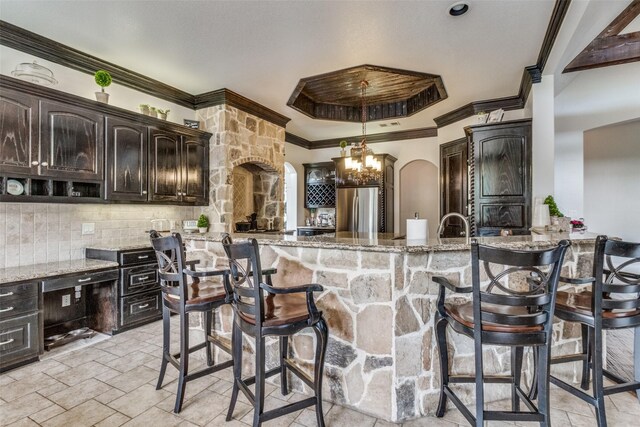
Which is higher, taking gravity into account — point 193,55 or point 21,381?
point 193,55

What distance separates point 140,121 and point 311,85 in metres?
2.33

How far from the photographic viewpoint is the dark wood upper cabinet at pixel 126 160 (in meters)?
3.43

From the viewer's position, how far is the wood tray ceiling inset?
13.4 ft

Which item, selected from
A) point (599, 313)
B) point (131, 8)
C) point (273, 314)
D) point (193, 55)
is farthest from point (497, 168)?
point (131, 8)

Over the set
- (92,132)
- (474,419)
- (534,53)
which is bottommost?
(474,419)

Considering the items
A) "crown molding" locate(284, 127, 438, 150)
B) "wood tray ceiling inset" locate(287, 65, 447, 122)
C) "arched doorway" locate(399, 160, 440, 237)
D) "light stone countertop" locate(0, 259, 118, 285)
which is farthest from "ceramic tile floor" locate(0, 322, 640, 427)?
"arched doorway" locate(399, 160, 440, 237)

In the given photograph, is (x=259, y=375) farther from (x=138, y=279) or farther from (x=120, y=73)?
(x=120, y=73)

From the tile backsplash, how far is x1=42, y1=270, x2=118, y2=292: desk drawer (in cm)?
50

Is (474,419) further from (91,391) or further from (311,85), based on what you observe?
(311,85)

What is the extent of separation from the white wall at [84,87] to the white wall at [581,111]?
19.5ft

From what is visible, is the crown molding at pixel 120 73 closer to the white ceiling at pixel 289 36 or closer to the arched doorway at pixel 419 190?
the white ceiling at pixel 289 36

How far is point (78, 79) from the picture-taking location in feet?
11.3

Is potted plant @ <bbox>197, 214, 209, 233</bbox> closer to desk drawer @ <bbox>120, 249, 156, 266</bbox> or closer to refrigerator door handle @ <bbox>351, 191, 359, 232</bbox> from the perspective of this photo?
desk drawer @ <bbox>120, 249, 156, 266</bbox>

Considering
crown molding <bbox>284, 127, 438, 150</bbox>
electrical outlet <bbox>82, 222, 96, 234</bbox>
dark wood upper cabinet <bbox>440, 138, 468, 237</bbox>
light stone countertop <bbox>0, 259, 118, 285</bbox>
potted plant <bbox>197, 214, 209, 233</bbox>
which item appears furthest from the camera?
crown molding <bbox>284, 127, 438, 150</bbox>
